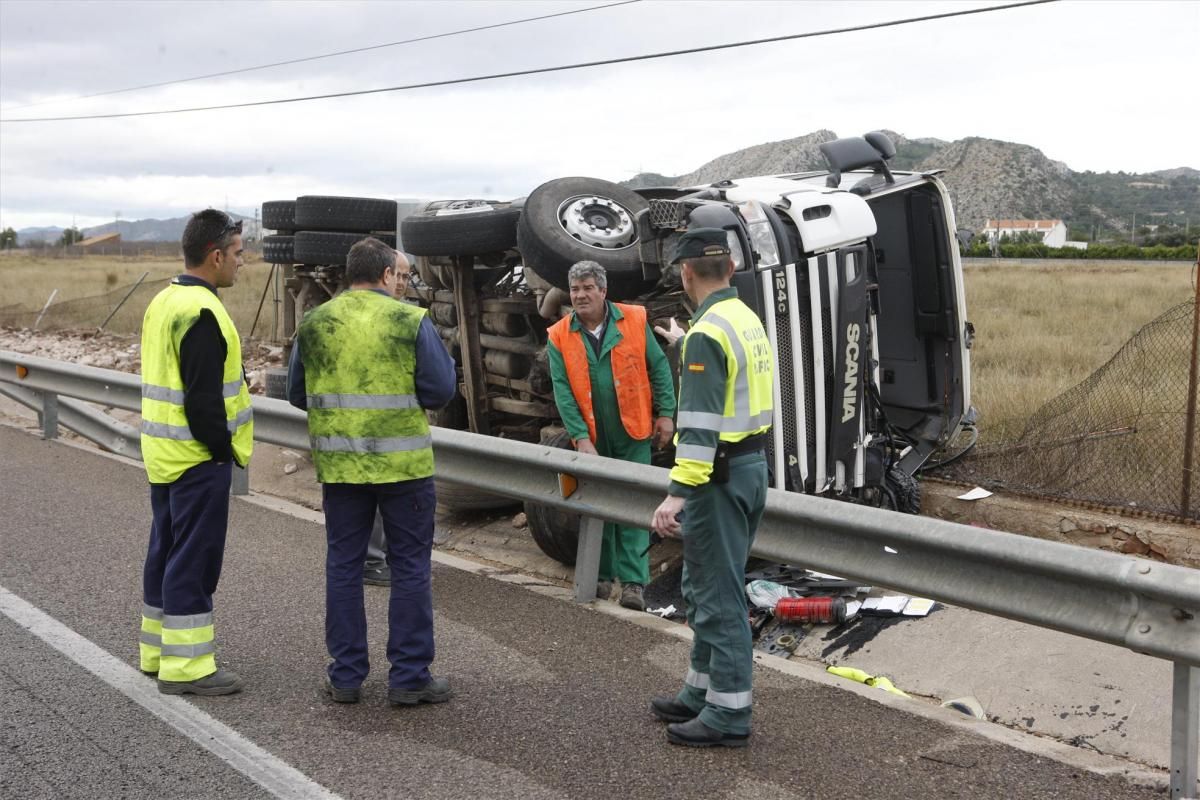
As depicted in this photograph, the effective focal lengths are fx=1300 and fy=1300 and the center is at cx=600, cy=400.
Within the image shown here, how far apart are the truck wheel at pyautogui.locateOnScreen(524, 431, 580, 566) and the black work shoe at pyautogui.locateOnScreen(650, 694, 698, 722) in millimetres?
2334

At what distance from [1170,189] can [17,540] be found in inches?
5211

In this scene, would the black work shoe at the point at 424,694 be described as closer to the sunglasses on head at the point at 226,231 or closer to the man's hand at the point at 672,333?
the sunglasses on head at the point at 226,231

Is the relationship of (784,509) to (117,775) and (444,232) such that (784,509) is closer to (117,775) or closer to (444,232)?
(117,775)

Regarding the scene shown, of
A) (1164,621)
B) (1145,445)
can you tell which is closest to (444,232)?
(1145,445)

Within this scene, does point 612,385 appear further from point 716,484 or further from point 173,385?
point 173,385

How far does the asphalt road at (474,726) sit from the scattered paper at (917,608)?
159 centimetres

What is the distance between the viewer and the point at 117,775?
397 cm

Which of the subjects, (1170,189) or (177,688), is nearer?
(177,688)

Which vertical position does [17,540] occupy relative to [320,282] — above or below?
below

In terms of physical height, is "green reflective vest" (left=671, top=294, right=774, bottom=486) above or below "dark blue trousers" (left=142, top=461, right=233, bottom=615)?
above

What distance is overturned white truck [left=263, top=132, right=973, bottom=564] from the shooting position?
23.0 ft

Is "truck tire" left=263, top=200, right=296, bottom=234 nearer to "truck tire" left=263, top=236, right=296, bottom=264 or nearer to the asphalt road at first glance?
"truck tire" left=263, top=236, right=296, bottom=264

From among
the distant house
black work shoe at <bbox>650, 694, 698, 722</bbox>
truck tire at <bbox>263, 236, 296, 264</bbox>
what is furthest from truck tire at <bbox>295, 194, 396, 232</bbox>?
the distant house

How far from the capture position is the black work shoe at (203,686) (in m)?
4.72
